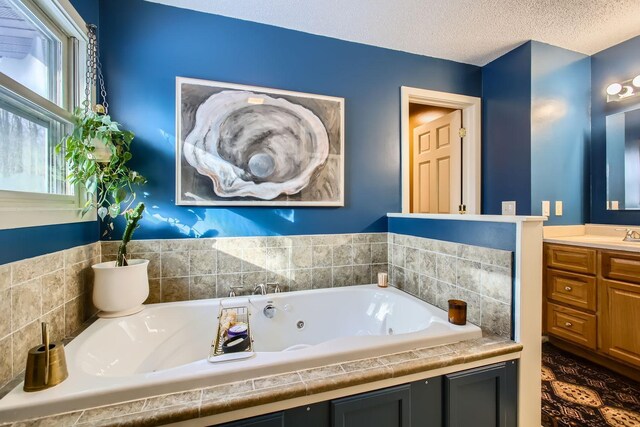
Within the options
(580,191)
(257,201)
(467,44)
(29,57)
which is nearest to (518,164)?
(580,191)

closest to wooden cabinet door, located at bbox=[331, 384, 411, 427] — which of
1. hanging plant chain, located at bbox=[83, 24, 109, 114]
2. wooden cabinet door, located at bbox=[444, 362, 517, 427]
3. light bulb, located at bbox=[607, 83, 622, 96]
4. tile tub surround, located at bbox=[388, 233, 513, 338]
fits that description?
wooden cabinet door, located at bbox=[444, 362, 517, 427]

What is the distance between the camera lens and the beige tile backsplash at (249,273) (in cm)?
108

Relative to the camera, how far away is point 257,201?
1.99 meters

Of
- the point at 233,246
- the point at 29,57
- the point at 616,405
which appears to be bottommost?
the point at 616,405

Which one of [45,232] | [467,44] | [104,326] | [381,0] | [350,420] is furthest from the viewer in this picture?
[467,44]

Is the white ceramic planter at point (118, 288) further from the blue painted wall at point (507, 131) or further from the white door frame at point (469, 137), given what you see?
the blue painted wall at point (507, 131)

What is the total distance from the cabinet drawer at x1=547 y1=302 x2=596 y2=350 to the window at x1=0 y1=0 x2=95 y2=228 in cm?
335

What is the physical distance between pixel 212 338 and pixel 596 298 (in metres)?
2.67

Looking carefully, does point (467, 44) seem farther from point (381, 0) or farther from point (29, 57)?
point (29, 57)

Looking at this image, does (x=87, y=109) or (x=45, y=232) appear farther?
(x=87, y=109)

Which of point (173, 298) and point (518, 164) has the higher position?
point (518, 164)

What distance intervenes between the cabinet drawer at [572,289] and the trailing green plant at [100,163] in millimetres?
3117

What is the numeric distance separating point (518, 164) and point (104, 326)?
3.13m

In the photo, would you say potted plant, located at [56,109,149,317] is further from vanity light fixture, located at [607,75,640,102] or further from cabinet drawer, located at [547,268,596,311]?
vanity light fixture, located at [607,75,640,102]
